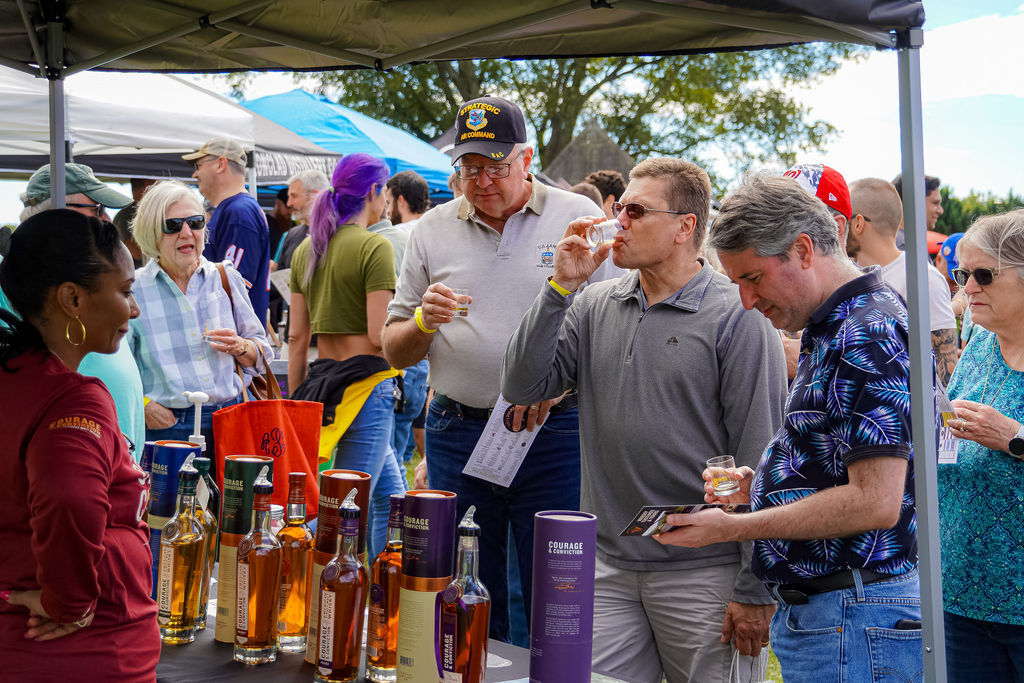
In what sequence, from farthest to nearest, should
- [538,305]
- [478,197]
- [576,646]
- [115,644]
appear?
[478,197] < [538,305] < [115,644] < [576,646]

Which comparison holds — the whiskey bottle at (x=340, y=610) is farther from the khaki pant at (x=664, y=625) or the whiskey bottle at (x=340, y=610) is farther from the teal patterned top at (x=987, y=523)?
the teal patterned top at (x=987, y=523)

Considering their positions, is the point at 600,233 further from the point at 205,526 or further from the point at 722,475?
the point at 205,526

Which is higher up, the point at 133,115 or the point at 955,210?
the point at 955,210

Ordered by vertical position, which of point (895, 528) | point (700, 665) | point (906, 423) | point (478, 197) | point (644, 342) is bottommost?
point (700, 665)

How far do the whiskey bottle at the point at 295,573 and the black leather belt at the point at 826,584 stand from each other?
1.03 m

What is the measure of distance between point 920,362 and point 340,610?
121cm

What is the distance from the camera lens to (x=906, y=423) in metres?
1.89

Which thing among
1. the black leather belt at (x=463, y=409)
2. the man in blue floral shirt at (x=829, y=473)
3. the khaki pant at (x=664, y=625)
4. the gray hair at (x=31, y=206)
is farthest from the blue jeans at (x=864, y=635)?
the gray hair at (x=31, y=206)

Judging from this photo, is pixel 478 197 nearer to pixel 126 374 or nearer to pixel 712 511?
pixel 126 374

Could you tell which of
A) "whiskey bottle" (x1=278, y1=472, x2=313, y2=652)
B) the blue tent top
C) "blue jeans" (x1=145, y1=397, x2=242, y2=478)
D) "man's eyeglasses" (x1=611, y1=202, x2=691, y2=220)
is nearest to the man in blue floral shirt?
"man's eyeglasses" (x1=611, y1=202, x2=691, y2=220)

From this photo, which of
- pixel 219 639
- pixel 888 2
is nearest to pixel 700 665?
pixel 219 639

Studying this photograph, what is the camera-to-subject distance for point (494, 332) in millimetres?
2963

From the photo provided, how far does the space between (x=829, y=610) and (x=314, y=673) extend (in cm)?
107

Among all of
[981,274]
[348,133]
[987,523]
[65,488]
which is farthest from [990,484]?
[348,133]
